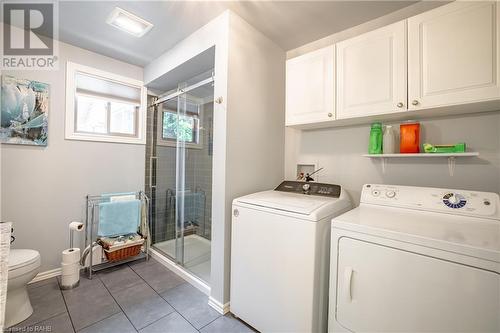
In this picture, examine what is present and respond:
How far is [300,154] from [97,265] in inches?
99.4

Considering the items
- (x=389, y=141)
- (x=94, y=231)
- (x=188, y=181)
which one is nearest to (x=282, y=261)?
(x=389, y=141)

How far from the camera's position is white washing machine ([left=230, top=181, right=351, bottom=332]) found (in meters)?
1.25

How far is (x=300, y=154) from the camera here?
2201 millimetres

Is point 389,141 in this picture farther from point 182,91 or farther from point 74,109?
point 74,109

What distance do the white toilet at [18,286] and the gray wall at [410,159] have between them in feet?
7.58

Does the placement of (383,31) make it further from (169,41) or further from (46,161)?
(46,161)

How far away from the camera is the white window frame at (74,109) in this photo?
222 cm

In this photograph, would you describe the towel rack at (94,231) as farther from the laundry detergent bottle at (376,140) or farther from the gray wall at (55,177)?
the laundry detergent bottle at (376,140)

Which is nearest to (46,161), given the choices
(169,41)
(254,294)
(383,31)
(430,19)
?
(169,41)

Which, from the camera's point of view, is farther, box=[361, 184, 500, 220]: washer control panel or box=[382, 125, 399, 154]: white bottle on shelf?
box=[382, 125, 399, 154]: white bottle on shelf

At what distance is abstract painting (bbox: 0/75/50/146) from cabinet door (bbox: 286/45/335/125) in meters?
2.38

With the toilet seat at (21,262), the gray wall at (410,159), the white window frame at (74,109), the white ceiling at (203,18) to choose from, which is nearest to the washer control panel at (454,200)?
the gray wall at (410,159)

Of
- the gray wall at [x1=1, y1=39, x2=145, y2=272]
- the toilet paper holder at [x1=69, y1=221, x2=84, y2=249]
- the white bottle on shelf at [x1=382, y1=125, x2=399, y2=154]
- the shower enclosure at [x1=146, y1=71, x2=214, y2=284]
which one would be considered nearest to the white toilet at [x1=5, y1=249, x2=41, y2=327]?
the toilet paper holder at [x1=69, y1=221, x2=84, y2=249]

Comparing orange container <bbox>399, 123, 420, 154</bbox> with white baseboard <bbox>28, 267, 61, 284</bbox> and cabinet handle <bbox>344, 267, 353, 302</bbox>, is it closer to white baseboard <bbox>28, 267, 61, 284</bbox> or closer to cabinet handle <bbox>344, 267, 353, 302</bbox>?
cabinet handle <bbox>344, 267, 353, 302</bbox>
